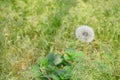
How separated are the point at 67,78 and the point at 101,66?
0.29 meters

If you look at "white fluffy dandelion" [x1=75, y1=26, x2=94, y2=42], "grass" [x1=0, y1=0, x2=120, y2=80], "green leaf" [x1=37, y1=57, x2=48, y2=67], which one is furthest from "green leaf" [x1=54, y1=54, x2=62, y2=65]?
"white fluffy dandelion" [x1=75, y1=26, x2=94, y2=42]

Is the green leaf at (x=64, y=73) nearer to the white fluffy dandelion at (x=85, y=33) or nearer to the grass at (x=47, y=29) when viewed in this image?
the grass at (x=47, y=29)

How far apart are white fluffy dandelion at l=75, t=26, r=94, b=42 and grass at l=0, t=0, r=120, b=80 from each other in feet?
0.23

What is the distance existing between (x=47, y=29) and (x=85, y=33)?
1.41 feet

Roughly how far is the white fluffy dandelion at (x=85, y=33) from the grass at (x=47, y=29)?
69 mm

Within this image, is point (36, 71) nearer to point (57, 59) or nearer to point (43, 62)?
point (43, 62)

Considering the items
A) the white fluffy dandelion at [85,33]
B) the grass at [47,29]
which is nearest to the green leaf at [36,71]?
the grass at [47,29]

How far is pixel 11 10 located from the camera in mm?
3865

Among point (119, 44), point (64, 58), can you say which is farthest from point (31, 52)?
point (119, 44)

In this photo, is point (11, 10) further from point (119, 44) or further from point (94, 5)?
point (119, 44)

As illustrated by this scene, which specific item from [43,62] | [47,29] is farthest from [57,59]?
[47,29]

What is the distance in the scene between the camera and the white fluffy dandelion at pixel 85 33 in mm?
3416

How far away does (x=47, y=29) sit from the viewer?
11.9 feet

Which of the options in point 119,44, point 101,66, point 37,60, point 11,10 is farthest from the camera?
point 11,10
